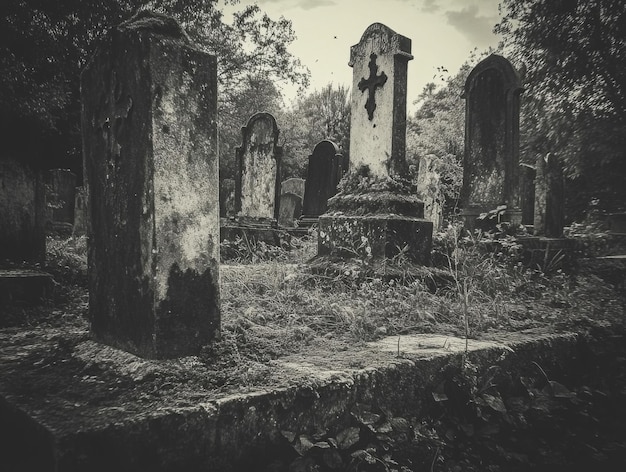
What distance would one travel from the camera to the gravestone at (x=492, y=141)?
6.70m

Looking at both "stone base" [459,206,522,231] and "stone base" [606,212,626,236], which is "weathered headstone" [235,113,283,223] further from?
"stone base" [606,212,626,236]

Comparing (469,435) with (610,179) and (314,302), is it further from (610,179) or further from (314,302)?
(610,179)

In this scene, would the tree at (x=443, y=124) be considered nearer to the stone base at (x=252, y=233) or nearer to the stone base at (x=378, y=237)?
the stone base at (x=252, y=233)

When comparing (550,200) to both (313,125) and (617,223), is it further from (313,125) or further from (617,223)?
(313,125)

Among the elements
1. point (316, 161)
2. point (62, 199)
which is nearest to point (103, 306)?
point (316, 161)

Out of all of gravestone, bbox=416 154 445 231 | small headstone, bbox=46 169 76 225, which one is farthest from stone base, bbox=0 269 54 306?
small headstone, bbox=46 169 76 225

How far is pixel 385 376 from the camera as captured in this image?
179 centimetres

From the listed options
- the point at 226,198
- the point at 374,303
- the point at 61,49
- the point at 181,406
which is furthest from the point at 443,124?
the point at 181,406

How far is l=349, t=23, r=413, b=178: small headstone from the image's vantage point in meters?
4.75

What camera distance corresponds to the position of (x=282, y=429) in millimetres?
1525

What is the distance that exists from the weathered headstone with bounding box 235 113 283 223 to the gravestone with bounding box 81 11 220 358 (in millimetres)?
5928

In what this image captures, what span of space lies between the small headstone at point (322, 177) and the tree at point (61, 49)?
3.23 metres

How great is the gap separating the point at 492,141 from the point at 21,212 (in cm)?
656

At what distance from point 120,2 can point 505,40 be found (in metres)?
14.4
